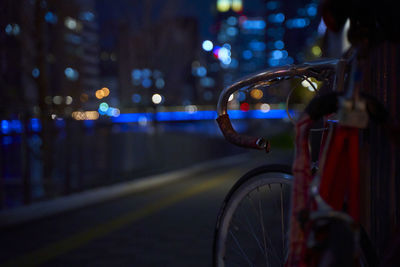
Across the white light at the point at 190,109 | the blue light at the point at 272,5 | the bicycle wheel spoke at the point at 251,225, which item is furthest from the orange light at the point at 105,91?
the bicycle wheel spoke at the point at 251,225

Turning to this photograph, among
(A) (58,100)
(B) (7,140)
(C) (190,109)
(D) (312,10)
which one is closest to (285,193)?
(B) (7,140)

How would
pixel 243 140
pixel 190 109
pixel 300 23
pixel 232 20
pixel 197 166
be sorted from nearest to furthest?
pixel 243 140 → pixel 197 166 → pixel 190 109 → pixel 300 23 → pixel 232 20

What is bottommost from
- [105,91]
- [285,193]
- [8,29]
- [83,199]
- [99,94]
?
[83,199]

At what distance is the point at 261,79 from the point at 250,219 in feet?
2.38

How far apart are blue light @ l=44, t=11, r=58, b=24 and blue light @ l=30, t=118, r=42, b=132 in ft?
10.7

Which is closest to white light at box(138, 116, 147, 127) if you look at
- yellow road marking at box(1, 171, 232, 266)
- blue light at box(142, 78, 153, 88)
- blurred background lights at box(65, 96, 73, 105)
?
blue light at box(142, 78, 153, 88)

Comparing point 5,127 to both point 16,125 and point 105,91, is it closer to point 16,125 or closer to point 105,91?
point 16,125

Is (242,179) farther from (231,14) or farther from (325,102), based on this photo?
(231,14)

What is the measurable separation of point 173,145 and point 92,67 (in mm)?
118726

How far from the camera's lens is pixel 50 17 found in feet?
40.5

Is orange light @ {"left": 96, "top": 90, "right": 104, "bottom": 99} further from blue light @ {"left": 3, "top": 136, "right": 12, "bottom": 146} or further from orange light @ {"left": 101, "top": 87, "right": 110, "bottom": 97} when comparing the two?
blue light @ {"left": 3, "top": 136, "right": 12, "bottom": 146}

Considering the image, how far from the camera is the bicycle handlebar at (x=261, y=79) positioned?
215cm

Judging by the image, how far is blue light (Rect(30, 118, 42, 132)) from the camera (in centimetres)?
826

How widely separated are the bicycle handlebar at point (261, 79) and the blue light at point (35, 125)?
20.5 feet
